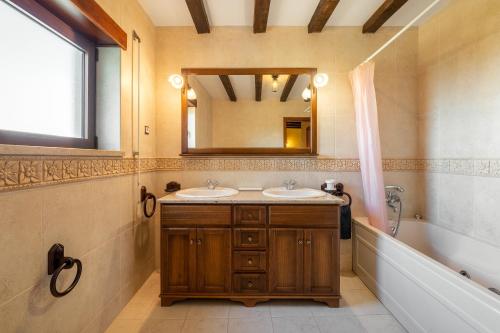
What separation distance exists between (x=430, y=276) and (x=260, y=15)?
219cm

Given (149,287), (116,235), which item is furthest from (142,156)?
(149,287)

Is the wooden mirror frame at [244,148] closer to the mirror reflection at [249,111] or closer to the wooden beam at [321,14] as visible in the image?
the mirror reflection at [249,111]

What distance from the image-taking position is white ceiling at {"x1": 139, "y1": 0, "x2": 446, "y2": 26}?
188cm

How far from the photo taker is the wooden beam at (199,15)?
176 cm

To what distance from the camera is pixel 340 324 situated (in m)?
1.53

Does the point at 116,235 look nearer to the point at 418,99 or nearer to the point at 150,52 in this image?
the point at 150,52

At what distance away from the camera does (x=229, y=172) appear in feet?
7.17

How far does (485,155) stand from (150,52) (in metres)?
2.79

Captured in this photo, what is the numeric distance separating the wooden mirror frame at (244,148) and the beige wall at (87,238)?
294 mm

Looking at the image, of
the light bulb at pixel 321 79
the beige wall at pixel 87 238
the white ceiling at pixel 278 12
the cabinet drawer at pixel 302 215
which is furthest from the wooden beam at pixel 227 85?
the cabinet drawer at pixel 302 215

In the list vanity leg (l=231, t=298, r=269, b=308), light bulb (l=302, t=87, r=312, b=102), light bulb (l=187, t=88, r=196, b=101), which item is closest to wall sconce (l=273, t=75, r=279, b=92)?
light bulb (l=302, t=87, r=312, b=102)

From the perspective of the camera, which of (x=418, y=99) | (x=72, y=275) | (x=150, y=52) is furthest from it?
(x=418, y=99)

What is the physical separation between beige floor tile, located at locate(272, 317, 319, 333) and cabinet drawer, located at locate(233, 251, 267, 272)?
344 mm

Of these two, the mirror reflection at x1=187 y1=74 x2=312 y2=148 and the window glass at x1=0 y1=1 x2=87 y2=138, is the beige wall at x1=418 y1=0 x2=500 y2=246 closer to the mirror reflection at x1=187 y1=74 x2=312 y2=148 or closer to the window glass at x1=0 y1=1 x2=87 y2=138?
the mirror reflection at x1=187 y1=74 x2=312 y2=148
